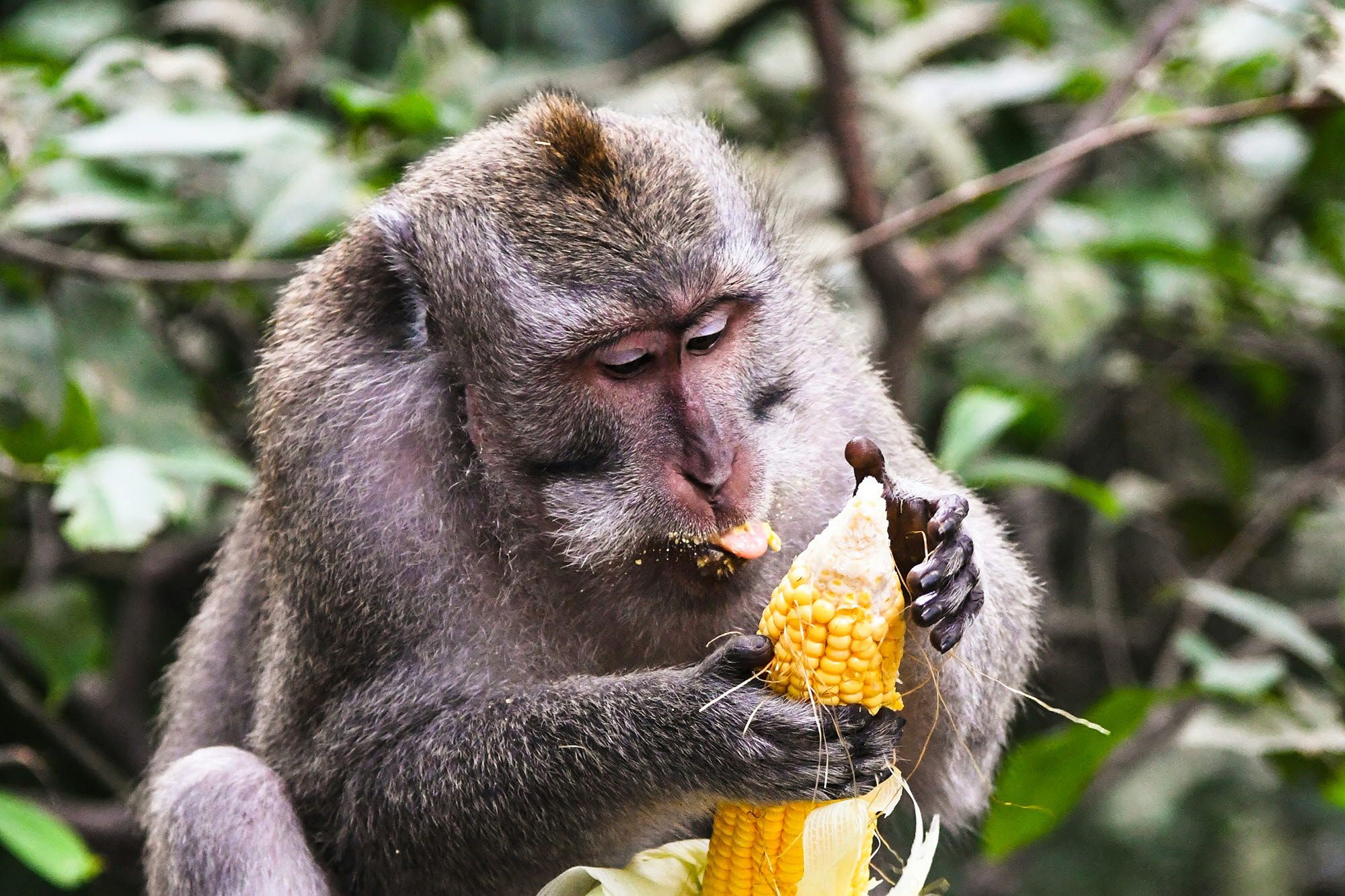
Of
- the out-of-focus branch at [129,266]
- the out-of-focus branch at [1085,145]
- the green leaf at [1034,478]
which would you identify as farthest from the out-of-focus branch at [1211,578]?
the out-of-focus branch at [129,266]

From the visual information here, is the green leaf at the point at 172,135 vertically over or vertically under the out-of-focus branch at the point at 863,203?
over

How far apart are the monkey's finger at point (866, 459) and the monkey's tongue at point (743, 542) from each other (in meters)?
0.31

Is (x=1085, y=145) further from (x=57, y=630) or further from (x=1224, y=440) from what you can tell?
(x=57, y=630)

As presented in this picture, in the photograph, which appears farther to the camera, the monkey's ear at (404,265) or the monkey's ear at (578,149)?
the monkey's ear at (404,265)

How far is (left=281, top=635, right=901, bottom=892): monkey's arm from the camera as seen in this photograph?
9.47 feet

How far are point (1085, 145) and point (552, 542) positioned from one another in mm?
2581

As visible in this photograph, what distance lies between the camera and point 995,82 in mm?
6176

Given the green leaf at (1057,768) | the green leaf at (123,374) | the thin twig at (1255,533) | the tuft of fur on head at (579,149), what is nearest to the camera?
the tuft of fur on head at (579,149)

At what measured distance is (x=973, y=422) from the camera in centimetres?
507

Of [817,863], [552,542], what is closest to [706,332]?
[552,542]

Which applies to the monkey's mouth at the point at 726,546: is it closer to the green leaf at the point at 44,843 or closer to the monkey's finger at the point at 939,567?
the monkey's finger at the point at 939,567

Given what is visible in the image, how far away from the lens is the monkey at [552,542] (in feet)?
10.1

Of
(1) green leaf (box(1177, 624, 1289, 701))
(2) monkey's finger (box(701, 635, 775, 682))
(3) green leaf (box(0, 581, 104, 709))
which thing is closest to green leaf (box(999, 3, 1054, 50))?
(1) green leaf (box(1177, 624, 1289, 701))

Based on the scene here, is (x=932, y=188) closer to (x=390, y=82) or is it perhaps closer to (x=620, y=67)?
(x=620, y=67)
